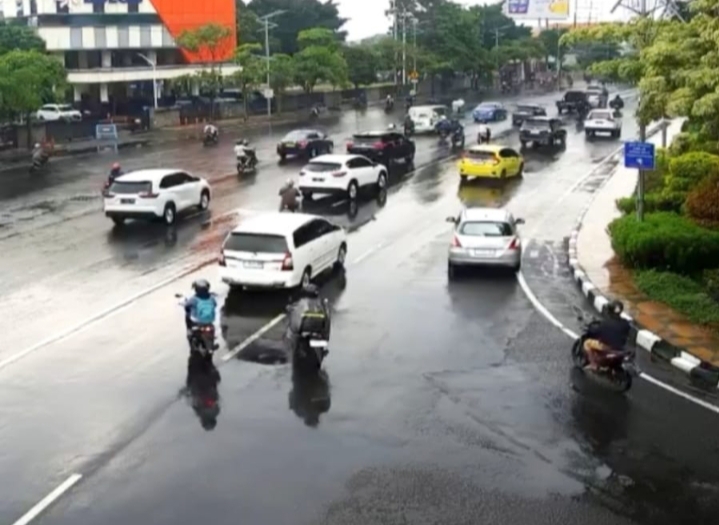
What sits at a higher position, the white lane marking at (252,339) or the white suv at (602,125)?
the white suv at (602,125)

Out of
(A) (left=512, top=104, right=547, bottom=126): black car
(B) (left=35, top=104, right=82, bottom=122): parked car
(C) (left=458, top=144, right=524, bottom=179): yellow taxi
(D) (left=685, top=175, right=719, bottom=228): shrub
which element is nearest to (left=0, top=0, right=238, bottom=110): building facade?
(B) (left=35, top=104, right=82, bottom=122): parked car

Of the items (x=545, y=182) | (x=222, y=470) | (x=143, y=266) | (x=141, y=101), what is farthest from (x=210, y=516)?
(x=141, y=101)

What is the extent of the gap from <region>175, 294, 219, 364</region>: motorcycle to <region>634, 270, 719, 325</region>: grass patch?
8.30 m

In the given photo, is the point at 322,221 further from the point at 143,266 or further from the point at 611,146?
the point at 611,146

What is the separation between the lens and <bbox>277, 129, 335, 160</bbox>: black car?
46375 mm

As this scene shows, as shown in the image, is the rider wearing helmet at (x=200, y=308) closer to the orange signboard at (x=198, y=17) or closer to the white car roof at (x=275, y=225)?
the white car roof at (x=275, y=225)

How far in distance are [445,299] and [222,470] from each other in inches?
374

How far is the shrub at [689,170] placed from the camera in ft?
94.2

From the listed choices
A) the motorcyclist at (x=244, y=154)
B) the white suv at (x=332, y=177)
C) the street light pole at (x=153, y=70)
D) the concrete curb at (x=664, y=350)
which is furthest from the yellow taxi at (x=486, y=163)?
the street light pole at (x=153, y=70)

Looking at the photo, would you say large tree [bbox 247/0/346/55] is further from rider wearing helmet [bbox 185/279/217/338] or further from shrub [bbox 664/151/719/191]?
rider wearing helmet [bbox 185/279/217/338]

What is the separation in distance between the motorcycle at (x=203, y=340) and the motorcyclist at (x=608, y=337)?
17.9ft

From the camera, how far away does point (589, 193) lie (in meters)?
36.4

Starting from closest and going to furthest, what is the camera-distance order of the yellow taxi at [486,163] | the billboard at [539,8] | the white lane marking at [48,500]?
the white lane marking at [48,500]
the yellow taxi at [486,163]
the billboard at [539,8]

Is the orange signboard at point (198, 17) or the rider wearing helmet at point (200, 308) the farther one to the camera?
the orange signboard at point (198, 17)
